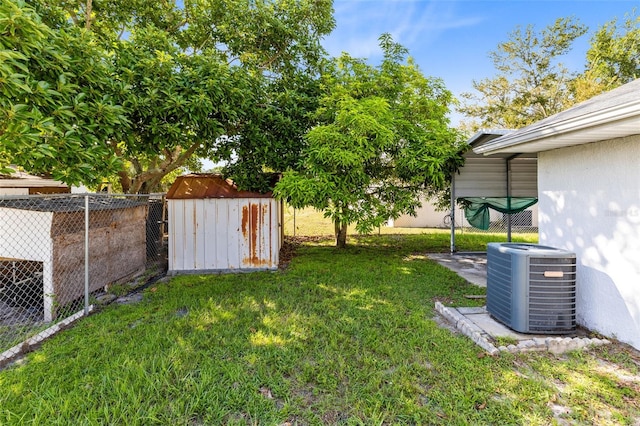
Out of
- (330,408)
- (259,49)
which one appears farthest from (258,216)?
(330,408)

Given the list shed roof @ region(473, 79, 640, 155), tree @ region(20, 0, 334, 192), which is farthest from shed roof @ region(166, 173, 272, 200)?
shed roof @ region(473, 79, 640, 155)

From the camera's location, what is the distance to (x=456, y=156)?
7176 millimetres

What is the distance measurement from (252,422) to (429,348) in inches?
72.3

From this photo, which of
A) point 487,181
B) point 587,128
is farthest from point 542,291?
point 487,181

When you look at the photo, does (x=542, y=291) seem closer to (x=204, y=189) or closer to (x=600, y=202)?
(x=600, y=202)

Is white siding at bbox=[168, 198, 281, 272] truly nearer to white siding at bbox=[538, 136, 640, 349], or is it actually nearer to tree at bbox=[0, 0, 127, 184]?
tree at bbox=[0, 0, 127, 184]

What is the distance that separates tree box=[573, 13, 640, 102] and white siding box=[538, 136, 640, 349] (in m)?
16.4

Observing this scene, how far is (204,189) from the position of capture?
6.54 metres

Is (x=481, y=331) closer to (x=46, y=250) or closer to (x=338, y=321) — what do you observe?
(x=338, y=321)

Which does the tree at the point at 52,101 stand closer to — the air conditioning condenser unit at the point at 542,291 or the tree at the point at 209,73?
the tree at the point at 209,73

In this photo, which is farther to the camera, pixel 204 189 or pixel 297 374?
pixel 204 189

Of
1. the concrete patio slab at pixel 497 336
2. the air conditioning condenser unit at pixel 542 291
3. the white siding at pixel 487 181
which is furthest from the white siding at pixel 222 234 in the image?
the white siding at pixel 487 181

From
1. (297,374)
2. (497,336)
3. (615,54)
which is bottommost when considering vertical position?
(297,374)

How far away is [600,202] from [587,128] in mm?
933
